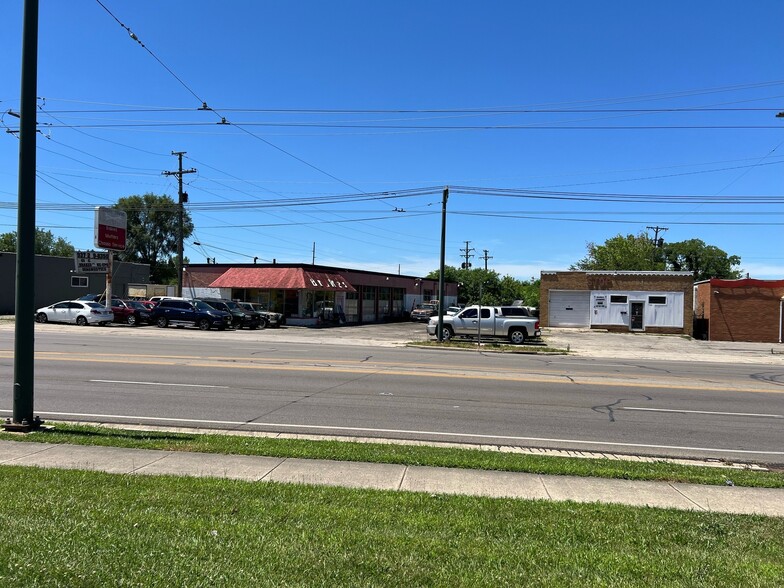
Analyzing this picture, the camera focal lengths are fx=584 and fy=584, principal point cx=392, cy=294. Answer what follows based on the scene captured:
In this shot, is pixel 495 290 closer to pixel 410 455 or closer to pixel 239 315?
pixel 239 315

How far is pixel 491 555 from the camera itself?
400 centimetres

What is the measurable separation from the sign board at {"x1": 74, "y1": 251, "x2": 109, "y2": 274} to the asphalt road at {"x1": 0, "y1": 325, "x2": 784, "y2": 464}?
23728mm

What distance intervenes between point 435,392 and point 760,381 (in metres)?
10.4

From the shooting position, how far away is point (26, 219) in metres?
7.97

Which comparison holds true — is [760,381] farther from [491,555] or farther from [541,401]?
[491,555]

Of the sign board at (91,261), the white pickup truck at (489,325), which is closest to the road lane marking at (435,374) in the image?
the white pickup truck at (489,325)

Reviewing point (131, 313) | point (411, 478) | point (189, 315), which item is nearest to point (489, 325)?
point (189, 315)

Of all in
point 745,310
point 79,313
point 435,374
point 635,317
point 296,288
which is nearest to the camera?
point 435,374

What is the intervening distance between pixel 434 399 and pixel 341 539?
770 centimetres

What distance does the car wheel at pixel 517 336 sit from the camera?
30.4 m

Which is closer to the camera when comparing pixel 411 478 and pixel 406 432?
pixel 411 478

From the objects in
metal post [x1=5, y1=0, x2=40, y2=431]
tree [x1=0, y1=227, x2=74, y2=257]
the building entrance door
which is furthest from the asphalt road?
tree [x1=0, y1=227, x2=74, y2=257]

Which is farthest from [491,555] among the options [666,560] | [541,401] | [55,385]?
[55,385]

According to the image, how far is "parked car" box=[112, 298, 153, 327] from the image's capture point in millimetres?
38281
